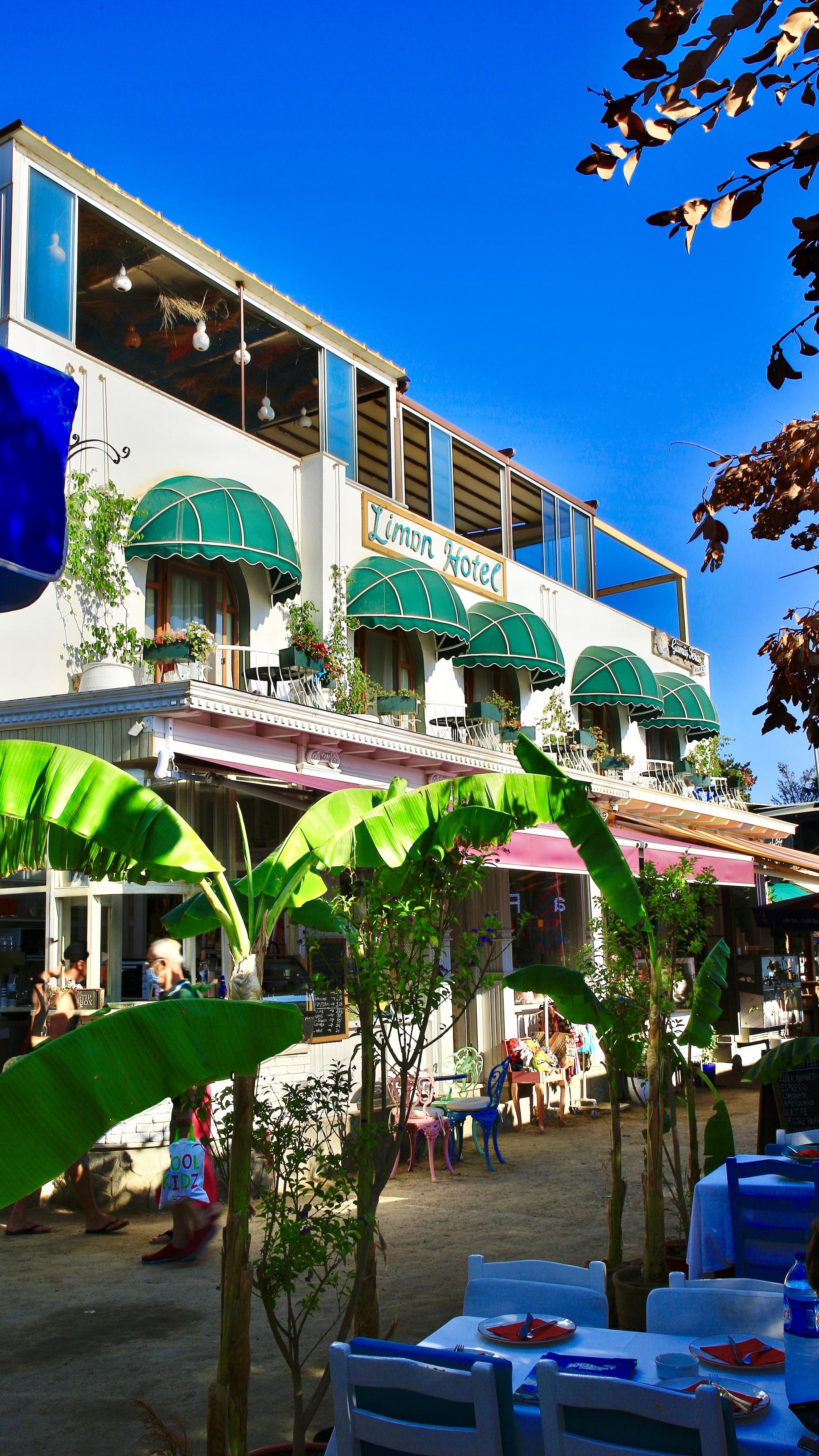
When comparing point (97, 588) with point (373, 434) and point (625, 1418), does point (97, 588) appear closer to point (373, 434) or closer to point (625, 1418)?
point (373, 434)

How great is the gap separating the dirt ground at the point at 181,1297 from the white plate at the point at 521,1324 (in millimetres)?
1876

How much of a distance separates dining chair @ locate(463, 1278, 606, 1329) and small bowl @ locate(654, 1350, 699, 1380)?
51cm

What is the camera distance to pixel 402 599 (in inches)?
602

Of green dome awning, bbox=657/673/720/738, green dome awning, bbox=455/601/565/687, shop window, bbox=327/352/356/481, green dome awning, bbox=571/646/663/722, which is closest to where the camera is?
shop window, bbox=327/352/356/481

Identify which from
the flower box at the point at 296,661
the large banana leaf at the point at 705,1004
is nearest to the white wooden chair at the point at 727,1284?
the large banana leaf at the point at 705,1004

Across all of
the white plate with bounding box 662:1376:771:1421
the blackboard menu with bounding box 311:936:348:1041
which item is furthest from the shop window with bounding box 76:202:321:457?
the white plate with bounding box 662:1376:771:1421

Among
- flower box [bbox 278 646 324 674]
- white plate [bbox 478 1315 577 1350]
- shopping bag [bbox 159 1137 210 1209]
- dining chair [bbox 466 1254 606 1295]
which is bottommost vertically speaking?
shopping bag [bbox 159 1137 210 1209]

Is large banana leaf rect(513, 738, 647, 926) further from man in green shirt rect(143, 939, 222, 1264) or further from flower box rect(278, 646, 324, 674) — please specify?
flower box rect(278, 646, 324, 674)

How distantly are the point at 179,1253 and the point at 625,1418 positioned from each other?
6.50m

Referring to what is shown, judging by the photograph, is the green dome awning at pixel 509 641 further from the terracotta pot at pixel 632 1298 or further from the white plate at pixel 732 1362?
the white plate at pixel 732 1362

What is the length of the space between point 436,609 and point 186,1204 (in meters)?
9.00

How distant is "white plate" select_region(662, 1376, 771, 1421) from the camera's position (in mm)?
3221

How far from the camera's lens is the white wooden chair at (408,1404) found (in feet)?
9.61

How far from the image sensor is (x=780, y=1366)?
3.58 metres
